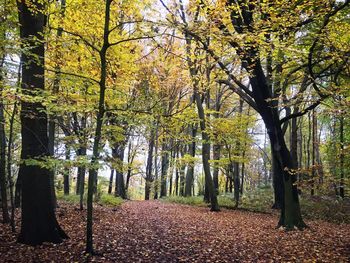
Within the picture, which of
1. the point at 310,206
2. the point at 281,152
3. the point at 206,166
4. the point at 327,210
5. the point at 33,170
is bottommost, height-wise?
the point at 327,210

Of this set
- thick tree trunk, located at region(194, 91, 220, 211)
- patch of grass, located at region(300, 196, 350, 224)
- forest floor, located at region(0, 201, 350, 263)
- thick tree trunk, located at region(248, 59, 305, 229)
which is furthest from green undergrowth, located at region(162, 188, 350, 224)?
forest floor, located at region(0, 201, 350, 263)

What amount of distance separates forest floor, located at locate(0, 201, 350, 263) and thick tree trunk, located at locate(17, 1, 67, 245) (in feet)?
1.17

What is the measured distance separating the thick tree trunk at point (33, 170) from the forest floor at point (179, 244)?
355 millimetres

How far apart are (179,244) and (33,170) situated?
13.9ft

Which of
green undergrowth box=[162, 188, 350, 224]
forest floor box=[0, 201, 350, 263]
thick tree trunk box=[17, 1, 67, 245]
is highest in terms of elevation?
thick tree trunk box=[17, 1, 67, 245]

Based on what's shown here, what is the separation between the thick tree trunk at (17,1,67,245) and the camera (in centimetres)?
746

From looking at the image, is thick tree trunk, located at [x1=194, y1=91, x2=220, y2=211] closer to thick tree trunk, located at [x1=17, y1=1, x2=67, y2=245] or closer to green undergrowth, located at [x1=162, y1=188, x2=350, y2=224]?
green undergrowth, located at [x1=162, y1=188, x2=350, y2=224]

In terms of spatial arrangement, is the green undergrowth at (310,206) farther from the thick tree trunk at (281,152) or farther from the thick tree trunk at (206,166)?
the thick tree trunk at (281,152)

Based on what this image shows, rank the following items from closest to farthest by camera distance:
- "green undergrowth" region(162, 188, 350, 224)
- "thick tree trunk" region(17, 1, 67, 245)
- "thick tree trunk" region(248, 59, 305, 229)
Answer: "thick tree trunk" region(17, 1, 67, 245)
"thick tree trunk" region(248, 59, 305, 229)
"green undergrowth" region(162, 188, 350, 224)

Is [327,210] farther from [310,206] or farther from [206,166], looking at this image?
[206,166]

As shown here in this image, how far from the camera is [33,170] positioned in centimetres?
760

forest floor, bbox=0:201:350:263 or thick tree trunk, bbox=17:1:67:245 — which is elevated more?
thick tree trunk, bbox=17:1:67:245

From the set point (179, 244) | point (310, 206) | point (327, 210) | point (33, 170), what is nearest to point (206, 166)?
point (310, 206)

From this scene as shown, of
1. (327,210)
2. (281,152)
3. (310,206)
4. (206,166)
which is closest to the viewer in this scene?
(281,152)
